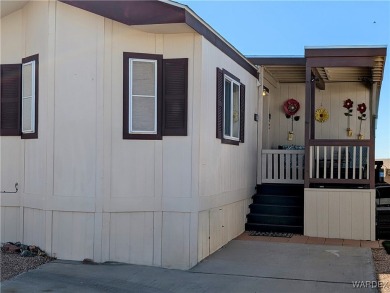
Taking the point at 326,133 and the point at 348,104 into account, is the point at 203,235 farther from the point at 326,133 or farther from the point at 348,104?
the point at 348,104

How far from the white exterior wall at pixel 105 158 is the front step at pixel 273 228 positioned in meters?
3.18

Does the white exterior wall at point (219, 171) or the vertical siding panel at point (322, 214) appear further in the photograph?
the vertical siding panel at point (322, 214)

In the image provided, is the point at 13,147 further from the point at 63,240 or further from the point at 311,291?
the point at 311,291

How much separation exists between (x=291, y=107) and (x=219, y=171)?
18.4 ft

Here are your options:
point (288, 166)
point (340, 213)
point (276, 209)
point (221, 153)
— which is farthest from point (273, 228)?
point (221, 153)

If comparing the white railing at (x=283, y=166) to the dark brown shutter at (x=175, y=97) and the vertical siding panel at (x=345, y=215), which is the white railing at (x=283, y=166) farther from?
the dark brown shutter at (x=175, y=97)

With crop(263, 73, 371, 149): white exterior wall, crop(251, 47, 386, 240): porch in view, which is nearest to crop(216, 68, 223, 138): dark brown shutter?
crop(251, 47, 386, 240): porch

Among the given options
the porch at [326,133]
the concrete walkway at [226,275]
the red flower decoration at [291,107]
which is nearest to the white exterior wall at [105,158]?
the concrete walkway at [226,275]

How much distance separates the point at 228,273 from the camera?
706 cm

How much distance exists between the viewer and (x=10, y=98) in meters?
8.12

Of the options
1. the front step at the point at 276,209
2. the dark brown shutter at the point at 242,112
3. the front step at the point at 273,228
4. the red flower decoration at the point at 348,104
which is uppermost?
the red flower decoration at the point at 348,104

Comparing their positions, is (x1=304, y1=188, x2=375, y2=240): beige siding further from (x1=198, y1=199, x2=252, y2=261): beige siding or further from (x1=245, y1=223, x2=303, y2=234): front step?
(x1=198, y1=199, x2=252, y2=261): beige siding

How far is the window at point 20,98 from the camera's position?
770 cm

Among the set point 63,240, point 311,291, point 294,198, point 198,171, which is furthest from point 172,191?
point 294,198
